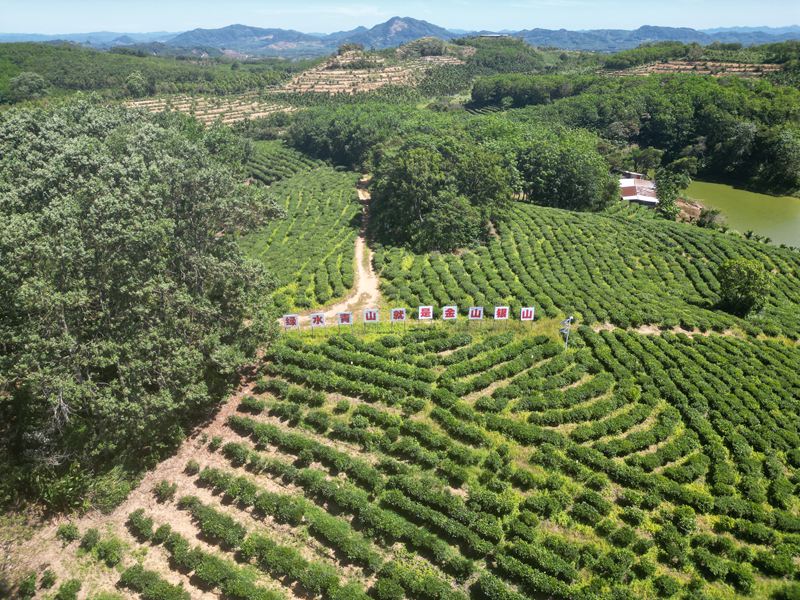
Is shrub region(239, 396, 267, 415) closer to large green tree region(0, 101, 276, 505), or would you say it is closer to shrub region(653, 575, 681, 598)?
large green tree region(0, 101, 276, 505)

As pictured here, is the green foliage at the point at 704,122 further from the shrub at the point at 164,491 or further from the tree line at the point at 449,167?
the shrub at the point at 164,491

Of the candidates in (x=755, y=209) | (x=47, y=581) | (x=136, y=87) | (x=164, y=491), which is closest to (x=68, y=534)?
(x=47, y=581)

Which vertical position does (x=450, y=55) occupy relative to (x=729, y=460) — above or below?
above

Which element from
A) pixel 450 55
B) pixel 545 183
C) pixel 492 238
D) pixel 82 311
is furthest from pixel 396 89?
pixel 82 311

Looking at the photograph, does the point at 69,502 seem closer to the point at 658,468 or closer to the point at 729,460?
the point at 658,468

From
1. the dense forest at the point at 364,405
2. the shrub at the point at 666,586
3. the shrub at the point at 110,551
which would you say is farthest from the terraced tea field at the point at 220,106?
the shrub at the point at 666,586

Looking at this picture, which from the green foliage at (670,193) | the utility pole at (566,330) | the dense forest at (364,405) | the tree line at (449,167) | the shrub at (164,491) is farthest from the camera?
the green foliage at (670,193)
